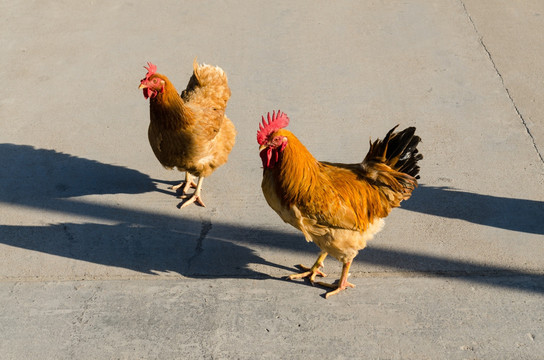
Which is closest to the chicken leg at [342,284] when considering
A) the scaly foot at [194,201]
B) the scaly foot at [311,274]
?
the scaly foot at [311,274]

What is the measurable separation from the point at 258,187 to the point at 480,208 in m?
2.42

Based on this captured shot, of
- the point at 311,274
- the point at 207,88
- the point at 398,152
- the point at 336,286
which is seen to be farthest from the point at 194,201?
the point at 398,152

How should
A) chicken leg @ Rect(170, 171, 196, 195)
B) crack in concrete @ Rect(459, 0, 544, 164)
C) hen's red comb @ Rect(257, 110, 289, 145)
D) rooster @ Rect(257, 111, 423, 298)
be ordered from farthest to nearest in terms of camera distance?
crack in concrete @ Rect(459, 0, 544, 164) < chicken leg @ Rect(170, 171, 196, 195) < rooster @ Rect(257, 111, 423, 298) < hen's red comb @ Rect(257, 110, 289, 145)

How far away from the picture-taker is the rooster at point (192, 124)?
575 cm

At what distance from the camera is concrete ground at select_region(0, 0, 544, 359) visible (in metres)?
5.13

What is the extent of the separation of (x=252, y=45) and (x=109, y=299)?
16.0 ft

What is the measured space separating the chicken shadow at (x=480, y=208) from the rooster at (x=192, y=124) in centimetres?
214

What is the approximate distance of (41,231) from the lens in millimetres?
6086

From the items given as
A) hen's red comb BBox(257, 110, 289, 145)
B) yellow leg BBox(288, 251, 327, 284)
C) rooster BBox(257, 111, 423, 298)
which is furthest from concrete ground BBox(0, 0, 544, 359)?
hen's red comb BBox(257, 110, 289, 145)

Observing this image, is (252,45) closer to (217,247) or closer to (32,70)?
(32,70)

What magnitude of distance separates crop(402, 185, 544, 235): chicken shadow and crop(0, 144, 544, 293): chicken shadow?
44 millimetres

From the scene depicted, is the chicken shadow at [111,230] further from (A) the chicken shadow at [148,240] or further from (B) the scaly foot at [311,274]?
(B) the scaly foot at [311,274]

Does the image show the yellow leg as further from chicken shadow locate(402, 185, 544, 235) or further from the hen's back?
the hen's back

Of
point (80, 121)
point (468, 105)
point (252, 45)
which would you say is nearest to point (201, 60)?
point (252, 45)
